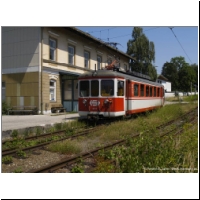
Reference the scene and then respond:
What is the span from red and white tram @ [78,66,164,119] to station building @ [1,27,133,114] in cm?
67

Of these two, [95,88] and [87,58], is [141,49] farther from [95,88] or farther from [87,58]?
[87,58]

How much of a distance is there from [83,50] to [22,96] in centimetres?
743

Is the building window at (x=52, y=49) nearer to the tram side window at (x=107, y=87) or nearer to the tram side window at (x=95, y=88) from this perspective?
the tram side window at (x=95, y=88)

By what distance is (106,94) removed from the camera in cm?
1031

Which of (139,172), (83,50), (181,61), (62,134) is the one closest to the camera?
(139,172)

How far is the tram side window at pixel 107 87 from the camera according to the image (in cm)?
1027

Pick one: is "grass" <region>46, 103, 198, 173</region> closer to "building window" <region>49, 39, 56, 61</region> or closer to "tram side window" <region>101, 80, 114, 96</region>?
"tram side window" <region>101, 80, 114, 96</region>

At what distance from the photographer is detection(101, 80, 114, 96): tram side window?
1027 cm

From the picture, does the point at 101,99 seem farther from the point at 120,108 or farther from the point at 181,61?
the point at 181,61

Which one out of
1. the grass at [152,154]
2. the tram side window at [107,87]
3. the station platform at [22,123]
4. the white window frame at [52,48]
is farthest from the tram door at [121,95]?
the white window frame at [52,48]

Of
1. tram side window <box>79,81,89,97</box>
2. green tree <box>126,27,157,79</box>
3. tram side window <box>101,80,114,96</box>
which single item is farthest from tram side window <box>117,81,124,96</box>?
green tree <box>126,27,157,79</box>

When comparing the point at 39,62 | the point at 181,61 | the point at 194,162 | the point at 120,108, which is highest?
the point at 39,62

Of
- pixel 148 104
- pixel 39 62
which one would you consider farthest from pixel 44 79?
pixel 148 104

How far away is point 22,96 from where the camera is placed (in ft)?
28.1
